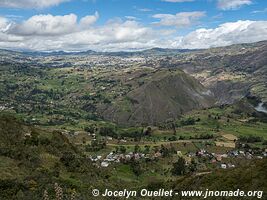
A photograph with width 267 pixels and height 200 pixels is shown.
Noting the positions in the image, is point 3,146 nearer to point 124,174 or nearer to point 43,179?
point 43,179

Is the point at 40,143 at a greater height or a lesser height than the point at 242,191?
lesser

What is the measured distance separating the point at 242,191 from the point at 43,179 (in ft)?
140

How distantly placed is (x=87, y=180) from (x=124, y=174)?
3063 inches

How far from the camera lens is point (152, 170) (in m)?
198

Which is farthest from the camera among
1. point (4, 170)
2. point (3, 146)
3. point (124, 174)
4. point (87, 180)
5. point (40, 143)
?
point (124, 174)

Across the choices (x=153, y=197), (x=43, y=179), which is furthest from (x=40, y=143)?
(x=153, y=197)

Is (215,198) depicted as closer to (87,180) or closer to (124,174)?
(87,180)

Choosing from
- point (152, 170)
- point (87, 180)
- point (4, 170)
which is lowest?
point (152, 170)

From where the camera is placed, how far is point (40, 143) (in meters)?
127

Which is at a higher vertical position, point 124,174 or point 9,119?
point 9,119

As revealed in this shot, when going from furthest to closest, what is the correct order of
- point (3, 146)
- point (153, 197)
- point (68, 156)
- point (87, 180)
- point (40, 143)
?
point (40, 143) < point (68, 156) < point (3, 146) < point (87, 180) < point (153, 197)

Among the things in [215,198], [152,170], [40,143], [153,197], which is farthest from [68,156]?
[152,170]

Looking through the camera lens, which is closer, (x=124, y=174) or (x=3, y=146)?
(x=3, y=146)

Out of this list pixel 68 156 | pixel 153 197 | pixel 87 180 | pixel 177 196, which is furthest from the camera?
pixel 68 156
